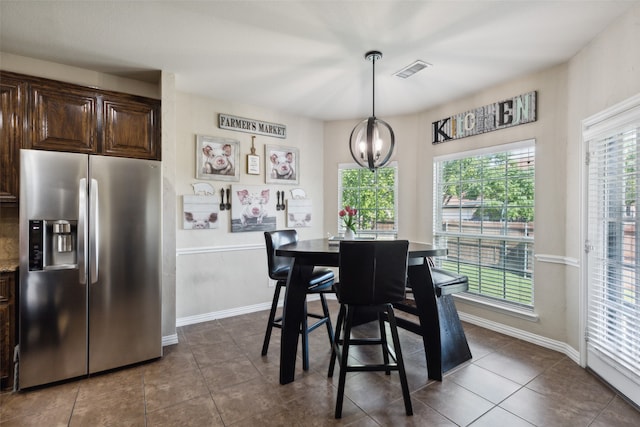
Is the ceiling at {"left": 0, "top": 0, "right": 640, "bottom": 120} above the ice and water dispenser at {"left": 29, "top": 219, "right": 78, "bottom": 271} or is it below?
above

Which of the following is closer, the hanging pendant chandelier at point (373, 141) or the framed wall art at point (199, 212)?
the hanging pendant chandelier at point (373, 141)

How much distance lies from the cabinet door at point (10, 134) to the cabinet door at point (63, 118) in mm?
84

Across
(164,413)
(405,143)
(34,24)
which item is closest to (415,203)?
(405,143)

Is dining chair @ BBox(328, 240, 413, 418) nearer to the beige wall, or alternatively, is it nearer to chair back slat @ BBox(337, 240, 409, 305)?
chair back slat @ BBox(337, 240, 409, 305)

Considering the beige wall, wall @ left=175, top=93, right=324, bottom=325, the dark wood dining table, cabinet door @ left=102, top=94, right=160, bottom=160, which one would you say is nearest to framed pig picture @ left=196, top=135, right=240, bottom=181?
wall @ left=175, top=93, right=324, bottom=325

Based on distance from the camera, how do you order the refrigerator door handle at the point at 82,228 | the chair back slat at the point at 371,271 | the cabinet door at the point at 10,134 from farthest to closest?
1. the cabinet door at the point at 10,134
2. the refrigerator door handle at the point at 82,228
3. the chair back slat at the point at 371,271

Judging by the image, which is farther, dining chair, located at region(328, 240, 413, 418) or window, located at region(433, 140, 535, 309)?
window, located at region(433, 140, 535, 309)

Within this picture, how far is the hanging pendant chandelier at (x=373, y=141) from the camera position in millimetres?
2545

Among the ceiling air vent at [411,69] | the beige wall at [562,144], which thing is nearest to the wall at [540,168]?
the beige wall at [562,144]

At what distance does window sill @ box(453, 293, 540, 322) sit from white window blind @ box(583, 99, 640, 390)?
1.80ft

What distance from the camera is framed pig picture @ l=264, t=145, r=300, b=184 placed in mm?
4020

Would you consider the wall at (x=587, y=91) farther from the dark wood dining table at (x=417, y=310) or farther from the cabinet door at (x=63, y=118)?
the cabinet door at (x=63, y=118)

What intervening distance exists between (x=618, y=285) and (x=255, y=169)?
3.59 meters

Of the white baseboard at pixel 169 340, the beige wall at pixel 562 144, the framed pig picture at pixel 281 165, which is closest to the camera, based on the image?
the beige wall at pixel 562 144
